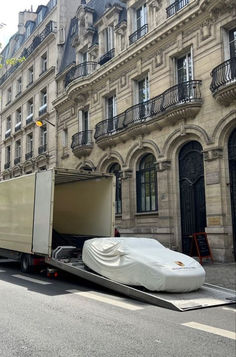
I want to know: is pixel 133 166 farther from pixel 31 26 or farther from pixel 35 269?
pixel 31 26

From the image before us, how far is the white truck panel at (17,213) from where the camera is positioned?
36.5ft

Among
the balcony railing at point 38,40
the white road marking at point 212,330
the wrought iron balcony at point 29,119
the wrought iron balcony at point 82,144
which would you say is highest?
the balcony railing at point 38,40

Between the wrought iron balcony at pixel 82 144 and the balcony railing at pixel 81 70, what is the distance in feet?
12.0

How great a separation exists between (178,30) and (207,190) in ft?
24.2

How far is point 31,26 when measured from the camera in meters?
33.8

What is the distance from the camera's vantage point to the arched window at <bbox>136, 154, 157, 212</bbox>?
17594 millimetres

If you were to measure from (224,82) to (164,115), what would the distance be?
326 cm

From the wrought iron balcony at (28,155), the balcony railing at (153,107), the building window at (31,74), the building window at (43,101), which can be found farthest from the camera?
the building window at (31,74)

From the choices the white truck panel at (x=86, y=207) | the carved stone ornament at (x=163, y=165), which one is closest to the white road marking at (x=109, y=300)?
the white truck panel at (x=86, y=207)

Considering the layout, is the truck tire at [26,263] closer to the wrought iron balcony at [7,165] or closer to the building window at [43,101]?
the building window at [43,101]

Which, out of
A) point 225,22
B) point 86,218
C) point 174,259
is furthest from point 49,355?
point 225,22

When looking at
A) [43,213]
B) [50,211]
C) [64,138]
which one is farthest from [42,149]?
[50,211]

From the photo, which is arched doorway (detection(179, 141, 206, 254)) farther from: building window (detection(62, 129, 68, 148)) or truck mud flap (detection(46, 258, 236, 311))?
building window (detection(62, 129, 68, 148))

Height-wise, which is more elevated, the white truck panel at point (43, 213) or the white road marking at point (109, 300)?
the white truck panel at point (43, 213)
